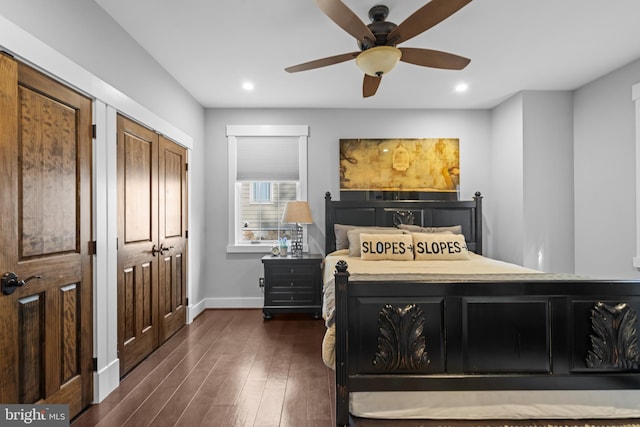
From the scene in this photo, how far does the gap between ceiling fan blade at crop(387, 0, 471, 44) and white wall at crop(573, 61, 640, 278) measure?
2.63 metres

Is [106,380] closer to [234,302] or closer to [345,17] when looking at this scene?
[234,302]

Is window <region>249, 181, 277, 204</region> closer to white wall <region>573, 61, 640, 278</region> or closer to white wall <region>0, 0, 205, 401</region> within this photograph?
white wall <region>0, 0, 205, 401</region>

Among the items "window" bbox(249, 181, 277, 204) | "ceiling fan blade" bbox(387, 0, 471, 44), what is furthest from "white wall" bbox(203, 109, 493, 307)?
"ceiling fan blade" bbox(387, 0, 471, 44)

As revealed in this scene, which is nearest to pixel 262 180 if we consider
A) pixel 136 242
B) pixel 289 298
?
pixel 289 298

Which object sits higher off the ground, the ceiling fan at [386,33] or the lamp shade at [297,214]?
the ceiling fan at [386,33]

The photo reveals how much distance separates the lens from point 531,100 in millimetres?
4172

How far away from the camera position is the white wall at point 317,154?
476 centimetres

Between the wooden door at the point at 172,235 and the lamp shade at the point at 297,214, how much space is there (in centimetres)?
120

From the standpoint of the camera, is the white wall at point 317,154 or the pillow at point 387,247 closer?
the pillow at point 387,247

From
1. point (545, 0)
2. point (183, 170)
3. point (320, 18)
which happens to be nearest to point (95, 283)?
point (183, 170)

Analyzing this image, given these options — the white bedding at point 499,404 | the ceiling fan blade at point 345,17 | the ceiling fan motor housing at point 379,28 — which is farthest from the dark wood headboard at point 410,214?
the white bedding at point 499,404

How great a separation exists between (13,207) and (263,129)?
3.30 m

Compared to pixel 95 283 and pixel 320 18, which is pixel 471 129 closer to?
pixel 320 18

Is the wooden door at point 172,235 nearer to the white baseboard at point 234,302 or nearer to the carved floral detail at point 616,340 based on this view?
the white baseboard at point 234,302
